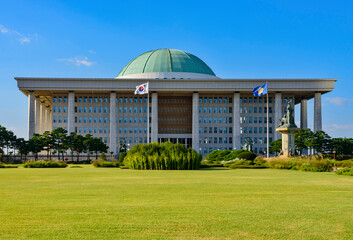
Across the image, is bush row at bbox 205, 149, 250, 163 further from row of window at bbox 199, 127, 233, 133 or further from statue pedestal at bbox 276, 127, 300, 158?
row of window at bbox 199, 127, 233, 133

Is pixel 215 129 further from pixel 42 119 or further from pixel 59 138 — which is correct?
pixel 42 119

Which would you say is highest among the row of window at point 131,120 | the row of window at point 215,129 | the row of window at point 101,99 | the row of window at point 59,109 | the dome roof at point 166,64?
the dome roof at point 166,64

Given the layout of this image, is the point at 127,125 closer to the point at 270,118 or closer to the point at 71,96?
the point at 71,96

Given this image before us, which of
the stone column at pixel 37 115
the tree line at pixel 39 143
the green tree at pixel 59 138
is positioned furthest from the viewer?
the stone column at pixel 37 115

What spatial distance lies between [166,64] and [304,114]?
143 ft

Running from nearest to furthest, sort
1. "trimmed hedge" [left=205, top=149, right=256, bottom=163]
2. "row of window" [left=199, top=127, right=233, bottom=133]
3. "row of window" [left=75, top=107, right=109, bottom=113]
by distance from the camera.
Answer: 1. "trimmed hedge" [left=205, top=149, right=256, bottom=163]
2. "row of window" [left=75, top=107, right=109, bottom=113]
3. "row of window" [left=199, top=127, right=233, bottom=133]

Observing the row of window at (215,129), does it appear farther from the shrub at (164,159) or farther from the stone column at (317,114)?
the shrub at (164,159)

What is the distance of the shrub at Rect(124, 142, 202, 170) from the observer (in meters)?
38.8

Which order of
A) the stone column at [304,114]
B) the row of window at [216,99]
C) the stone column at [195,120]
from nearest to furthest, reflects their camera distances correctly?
the stone column at [195,120] → the stone column at [304,114] → the row of window at [216,99]

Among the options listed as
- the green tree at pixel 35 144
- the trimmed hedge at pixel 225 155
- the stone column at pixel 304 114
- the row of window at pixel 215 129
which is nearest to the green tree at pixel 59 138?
the green tree at pixel 35 144

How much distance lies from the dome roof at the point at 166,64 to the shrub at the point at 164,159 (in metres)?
71.8

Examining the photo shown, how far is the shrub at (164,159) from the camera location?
1528 inches

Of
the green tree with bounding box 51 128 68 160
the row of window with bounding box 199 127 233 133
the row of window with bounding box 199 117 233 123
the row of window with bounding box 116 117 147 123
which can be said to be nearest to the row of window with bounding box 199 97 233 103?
the row of window with bounding box 199 117 233 123

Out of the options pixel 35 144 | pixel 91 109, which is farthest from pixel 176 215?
pixel 91 109
